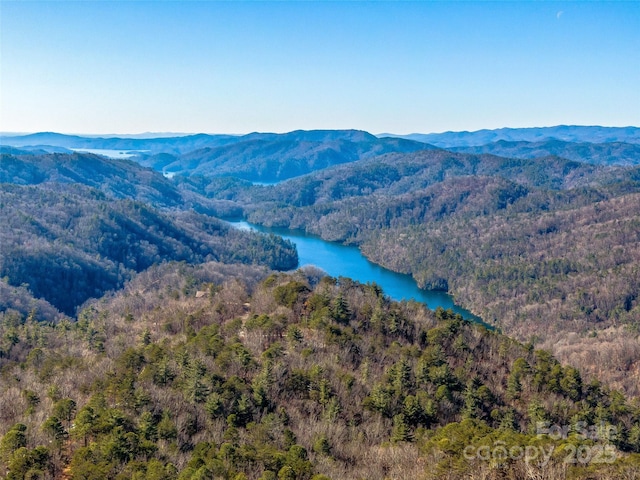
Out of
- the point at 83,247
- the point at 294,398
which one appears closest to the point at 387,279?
the point at 83,247

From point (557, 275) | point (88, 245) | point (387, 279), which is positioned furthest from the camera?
point (387, 279)

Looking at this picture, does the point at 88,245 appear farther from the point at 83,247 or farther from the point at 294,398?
the point at 294,398

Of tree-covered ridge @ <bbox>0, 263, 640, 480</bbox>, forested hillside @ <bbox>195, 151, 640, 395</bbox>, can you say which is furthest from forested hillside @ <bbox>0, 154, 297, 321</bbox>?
tree-covered ridge @ <bbox>0, 263, 640, 480</bbox>

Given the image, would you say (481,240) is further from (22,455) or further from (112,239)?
(22,455)

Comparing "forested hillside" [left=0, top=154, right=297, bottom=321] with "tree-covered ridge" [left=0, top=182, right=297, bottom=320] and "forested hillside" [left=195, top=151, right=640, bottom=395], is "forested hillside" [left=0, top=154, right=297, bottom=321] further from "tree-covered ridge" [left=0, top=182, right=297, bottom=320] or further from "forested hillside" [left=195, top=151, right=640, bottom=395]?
"forested hillside" [left=195, top=151, right=640, bottom=395]

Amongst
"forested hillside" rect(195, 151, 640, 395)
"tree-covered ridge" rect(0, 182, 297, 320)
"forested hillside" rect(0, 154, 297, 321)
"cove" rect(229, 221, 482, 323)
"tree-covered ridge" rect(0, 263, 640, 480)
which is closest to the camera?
"tree-covered ridge" rect(0, 263, 640, 480)

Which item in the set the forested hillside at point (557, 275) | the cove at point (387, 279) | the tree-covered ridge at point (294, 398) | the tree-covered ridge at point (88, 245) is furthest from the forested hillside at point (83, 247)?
the tree-covered ridge at point (294, 398)
